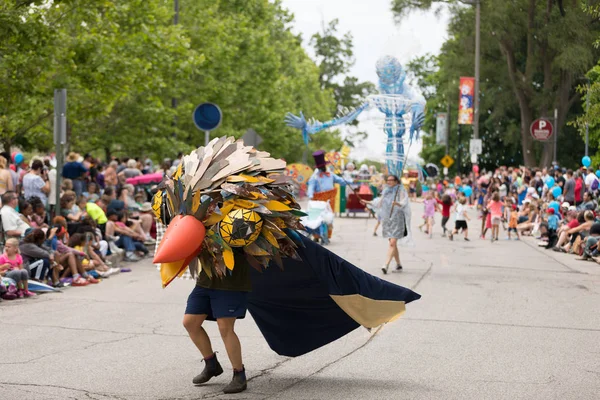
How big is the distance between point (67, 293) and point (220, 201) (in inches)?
287

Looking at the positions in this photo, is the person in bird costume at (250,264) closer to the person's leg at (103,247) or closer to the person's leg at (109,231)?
the person's leg at (103,247)

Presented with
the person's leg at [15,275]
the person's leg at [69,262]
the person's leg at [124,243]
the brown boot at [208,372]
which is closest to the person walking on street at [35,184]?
the person's leg at [124,243]

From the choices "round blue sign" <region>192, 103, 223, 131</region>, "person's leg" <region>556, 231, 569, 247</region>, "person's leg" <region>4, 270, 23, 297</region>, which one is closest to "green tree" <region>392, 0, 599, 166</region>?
"person's leg" <region>556, 231, 569, 247</region>

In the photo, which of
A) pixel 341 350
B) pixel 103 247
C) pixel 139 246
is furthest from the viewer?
pixel 139 246

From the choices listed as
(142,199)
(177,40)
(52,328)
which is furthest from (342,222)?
(52,328)

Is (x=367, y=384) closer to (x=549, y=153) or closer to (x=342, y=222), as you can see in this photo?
(x=342, y=222)

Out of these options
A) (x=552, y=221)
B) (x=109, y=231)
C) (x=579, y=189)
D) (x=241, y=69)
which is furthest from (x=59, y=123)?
(x=241, y=69)

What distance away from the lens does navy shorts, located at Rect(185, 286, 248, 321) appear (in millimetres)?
7371

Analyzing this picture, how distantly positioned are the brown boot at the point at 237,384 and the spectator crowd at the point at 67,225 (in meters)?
4.94

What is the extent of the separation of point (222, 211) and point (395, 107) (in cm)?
1301

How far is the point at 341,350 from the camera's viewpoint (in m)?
9.41

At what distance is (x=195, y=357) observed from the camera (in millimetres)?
8859

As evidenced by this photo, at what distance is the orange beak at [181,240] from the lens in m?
7.02

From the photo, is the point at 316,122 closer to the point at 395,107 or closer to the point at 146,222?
the point at 395,107
